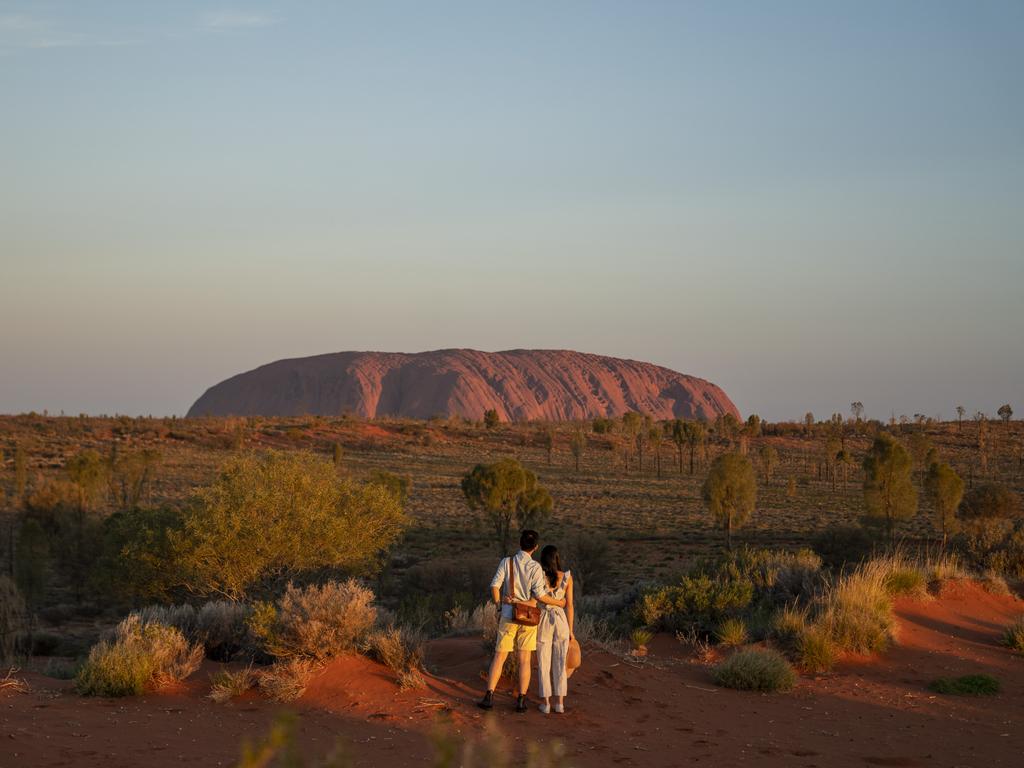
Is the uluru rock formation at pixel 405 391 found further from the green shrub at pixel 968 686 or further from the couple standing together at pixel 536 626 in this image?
the couple standing together at pixel 536 626

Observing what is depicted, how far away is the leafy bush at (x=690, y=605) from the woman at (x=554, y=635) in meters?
4.99

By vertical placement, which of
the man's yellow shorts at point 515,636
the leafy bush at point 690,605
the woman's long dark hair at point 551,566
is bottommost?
the leafy bush at point 690,605

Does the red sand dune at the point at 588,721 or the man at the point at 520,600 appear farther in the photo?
the man at the point at 520,600

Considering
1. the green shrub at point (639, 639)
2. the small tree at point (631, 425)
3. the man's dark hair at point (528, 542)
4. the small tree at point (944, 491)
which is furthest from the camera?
the small tree at point (631, 425)

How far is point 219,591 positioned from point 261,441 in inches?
2308

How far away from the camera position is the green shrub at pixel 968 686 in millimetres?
11242

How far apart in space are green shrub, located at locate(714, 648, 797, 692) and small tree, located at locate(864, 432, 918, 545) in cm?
2455

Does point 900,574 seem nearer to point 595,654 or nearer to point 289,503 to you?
point 595,654

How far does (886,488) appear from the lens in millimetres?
34094

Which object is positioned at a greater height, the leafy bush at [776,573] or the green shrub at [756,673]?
the leafy bush at [776,573]

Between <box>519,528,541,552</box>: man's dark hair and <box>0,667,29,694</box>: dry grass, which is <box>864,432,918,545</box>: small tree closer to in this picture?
<box>519,528,541,552</box>: man's dark hair

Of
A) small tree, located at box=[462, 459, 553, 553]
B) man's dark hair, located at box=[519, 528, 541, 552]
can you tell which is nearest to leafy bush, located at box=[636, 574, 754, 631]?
man's dark hair, located at box=[519, 528, 541, 552]

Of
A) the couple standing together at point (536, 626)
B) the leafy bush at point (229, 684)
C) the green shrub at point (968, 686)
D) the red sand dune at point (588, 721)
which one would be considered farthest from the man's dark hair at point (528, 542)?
the green shrub at point (968, 686)

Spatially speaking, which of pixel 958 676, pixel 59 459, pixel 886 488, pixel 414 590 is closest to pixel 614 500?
pixel 886 488
